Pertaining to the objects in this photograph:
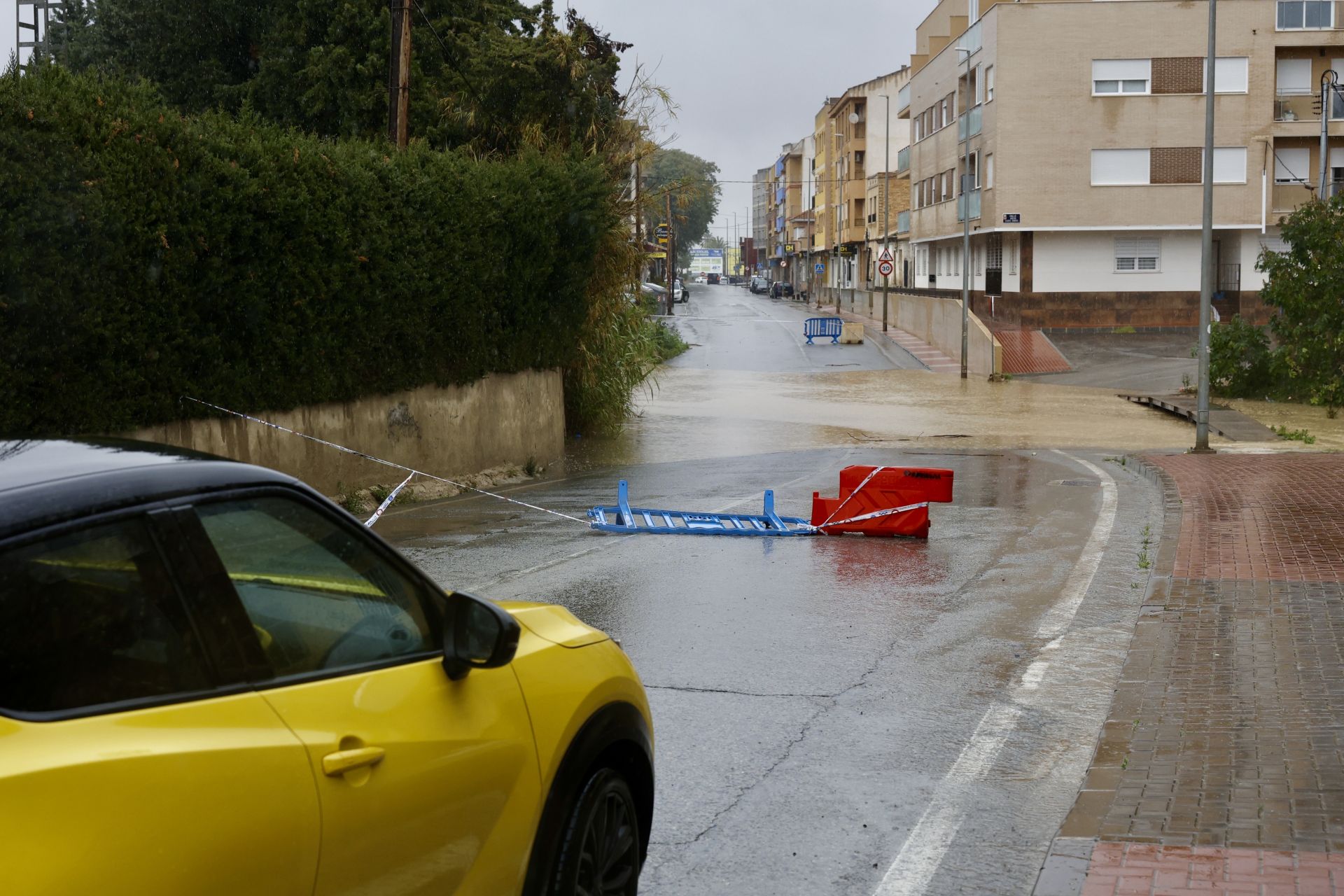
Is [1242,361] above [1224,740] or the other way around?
above

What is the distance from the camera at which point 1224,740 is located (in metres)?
6.67

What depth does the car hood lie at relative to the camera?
4.12m

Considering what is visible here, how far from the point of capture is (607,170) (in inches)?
924

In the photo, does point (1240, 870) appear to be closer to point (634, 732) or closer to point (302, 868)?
point (634, 732)

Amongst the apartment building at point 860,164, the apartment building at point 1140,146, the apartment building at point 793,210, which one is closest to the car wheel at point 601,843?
the apartment building at point 1140,146

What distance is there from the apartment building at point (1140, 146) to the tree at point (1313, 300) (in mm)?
22162

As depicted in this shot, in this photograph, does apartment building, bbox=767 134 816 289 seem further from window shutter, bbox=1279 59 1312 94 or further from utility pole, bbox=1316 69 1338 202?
utility pole, bbox=1316 69 1338 202

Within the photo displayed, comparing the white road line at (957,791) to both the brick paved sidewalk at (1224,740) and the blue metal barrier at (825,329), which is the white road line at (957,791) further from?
the blue metal barrier at (825,329)

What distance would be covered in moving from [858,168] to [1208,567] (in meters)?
103

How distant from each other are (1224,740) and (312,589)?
4.74 m

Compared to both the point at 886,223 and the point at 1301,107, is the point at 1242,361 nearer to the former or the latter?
the point at 1301,107

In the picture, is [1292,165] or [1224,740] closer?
[1224,740]

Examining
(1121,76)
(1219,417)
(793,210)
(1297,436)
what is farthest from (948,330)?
(793,210)

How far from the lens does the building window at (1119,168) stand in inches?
2140
